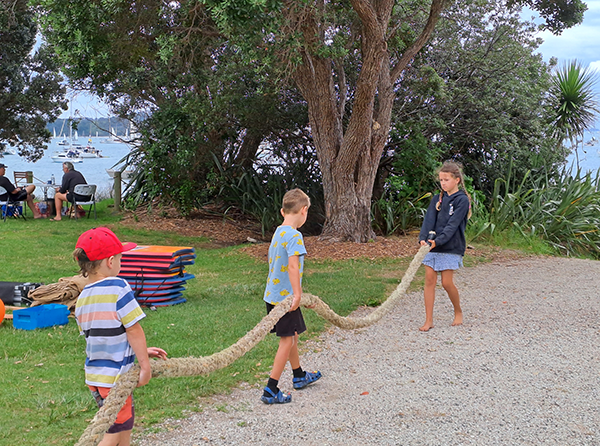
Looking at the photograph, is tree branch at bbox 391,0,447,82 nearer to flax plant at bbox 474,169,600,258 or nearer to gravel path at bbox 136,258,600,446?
flax plant at bbox 474,169,600,258

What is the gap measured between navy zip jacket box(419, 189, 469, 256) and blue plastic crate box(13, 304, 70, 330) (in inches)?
145

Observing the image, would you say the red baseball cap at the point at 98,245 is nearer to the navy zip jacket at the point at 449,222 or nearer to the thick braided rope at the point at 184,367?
the thick braided rope at the point at 184,367

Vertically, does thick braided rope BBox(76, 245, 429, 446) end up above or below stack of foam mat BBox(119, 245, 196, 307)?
above

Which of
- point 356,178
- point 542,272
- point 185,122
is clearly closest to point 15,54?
point 185,122

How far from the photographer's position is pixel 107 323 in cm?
285

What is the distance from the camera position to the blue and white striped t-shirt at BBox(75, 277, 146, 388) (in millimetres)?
2846

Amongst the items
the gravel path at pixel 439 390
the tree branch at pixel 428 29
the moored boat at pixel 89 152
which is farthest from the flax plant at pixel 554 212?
the moored boat at pixel 89 152

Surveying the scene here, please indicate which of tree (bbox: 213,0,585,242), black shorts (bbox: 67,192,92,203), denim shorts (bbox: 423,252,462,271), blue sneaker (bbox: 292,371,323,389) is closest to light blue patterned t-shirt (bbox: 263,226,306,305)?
blue sneaker (bbox: 292,371,323,389)

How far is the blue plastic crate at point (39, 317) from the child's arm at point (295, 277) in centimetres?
321

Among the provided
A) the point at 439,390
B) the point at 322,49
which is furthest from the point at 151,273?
the point at 322,49

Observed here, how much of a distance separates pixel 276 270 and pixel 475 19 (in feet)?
40.3

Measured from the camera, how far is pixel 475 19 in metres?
14.6

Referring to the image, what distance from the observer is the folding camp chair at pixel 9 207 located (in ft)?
47.8

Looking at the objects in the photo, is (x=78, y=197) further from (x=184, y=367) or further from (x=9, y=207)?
(x=184, y=367)
